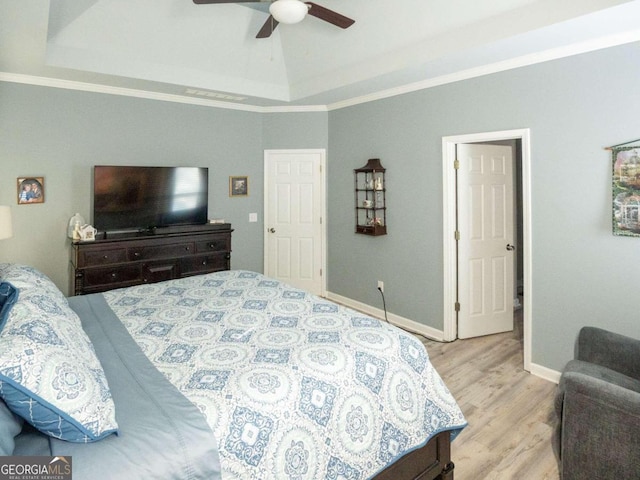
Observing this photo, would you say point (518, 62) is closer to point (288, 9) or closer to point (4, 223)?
point (288, 9)

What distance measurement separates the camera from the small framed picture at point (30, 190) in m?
3.76

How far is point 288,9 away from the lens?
2.38 metres

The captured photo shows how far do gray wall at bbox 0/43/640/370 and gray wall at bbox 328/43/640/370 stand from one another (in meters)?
0.01

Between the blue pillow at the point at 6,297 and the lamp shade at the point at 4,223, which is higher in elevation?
the lamp shade at the point at 4,223

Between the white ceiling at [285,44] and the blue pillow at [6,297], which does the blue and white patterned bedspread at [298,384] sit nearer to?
the blue pillow at [6,297]

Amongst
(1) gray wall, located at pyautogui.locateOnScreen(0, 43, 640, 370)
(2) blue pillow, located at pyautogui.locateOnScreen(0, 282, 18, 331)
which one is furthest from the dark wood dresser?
(2) blue pillow, located at pyautogui.locateOnScreen(0, 282, 18, 331)

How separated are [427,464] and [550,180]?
2355 mm

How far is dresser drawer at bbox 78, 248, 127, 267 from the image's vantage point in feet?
12.0

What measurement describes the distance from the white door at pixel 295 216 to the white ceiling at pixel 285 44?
31.1 inches

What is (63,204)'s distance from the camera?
3.99 m

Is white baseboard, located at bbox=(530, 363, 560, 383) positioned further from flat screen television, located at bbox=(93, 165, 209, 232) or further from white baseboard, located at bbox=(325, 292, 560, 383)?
flat screen television, located at bbox=(93, 165, 209, 232)

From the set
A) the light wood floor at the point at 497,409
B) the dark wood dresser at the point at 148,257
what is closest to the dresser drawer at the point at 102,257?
the dark wood dresser at the point at 148,257

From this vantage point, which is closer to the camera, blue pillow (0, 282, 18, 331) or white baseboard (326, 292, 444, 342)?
blue pillow (0, 282, 18, 331)

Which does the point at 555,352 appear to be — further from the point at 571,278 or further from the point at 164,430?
the point at 164,430
